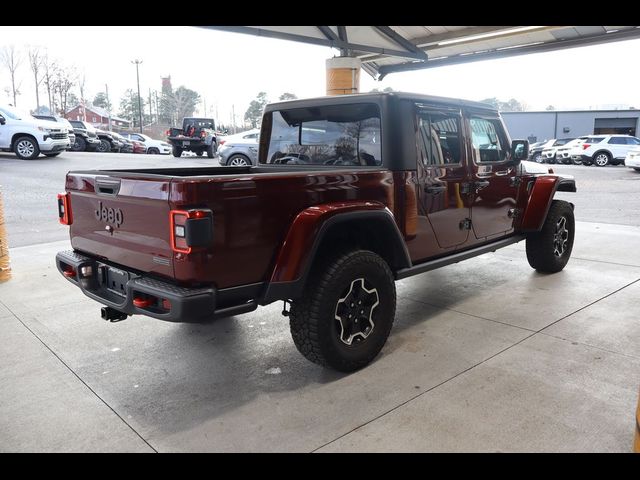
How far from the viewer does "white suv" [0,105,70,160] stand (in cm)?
1547

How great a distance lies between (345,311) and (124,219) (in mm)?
1436

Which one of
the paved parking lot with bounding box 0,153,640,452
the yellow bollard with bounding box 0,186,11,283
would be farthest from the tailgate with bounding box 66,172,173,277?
the yellow bollard with bounding box 0,186,11,283

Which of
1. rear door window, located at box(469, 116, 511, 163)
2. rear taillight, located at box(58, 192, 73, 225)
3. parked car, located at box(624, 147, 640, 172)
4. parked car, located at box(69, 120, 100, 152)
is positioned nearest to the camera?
rear taillight, located at box(58, 192, 73, 225)

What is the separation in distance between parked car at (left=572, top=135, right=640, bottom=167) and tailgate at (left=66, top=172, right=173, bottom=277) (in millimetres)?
25098

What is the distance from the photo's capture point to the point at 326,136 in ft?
13.5

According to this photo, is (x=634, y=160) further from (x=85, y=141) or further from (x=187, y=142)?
(x=85, y=141)

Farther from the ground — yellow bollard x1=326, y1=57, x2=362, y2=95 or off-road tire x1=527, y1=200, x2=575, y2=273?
yellow bollard x1=326, y1=57, x2=362, y2=95

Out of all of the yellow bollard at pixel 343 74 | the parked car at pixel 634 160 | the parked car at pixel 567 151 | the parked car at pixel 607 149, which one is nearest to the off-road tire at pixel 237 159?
the yellow bollard at pixel 343 74

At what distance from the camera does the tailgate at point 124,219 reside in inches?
107

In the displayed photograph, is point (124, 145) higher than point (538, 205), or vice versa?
point (124, 145)

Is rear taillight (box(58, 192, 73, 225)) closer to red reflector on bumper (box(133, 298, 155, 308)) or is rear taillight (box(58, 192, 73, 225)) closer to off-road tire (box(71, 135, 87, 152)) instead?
red reflector on bumper (box(133, 298, 155, 308))

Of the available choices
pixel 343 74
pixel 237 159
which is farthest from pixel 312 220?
pixel 237 159

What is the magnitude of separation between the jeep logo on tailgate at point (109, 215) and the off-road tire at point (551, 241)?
13.7 feet

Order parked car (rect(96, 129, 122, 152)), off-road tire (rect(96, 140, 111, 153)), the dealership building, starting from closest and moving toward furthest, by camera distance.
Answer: off-road tire (rect(96, 140, 111, 153)), parked car (rect(96, 129, 122, 152)), the dealership building
